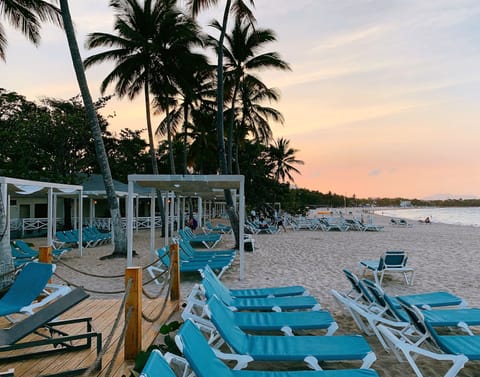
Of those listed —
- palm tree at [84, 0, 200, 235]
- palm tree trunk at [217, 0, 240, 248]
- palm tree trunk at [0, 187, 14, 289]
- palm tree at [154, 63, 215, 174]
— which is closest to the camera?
palm tree trunk at [0, 187, 14, 289]

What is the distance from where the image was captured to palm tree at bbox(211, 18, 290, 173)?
54.2ft

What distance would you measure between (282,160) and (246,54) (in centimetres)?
2976

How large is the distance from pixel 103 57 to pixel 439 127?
18.2 m

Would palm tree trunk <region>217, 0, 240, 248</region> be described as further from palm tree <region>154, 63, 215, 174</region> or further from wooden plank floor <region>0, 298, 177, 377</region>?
wooden plank floor <region>0, 298, 177, 377</region>

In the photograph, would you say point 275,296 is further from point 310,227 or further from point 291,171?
point 291,171

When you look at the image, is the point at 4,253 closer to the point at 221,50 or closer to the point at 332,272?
the point at 332,272

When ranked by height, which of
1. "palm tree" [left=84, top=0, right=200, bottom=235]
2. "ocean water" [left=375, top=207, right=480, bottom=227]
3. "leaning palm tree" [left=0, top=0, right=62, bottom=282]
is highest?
"palm tree" [left=84, top=0, right=200, bottom=235]

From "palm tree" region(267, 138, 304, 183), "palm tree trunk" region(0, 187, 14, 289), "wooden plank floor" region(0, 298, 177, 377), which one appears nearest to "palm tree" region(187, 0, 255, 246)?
"palm tree trunk" region(0, 187, 14, 289)

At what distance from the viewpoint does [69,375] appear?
10.9ft

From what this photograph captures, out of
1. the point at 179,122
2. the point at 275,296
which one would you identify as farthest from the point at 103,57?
the point at 275,296

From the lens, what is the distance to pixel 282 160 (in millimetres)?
45969

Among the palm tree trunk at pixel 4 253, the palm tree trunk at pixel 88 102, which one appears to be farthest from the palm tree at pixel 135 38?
the palm tree trunk at pixel 4 253

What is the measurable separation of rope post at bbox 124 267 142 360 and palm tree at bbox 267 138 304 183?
137 ft

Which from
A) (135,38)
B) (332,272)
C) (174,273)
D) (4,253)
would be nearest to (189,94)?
(135,38)
